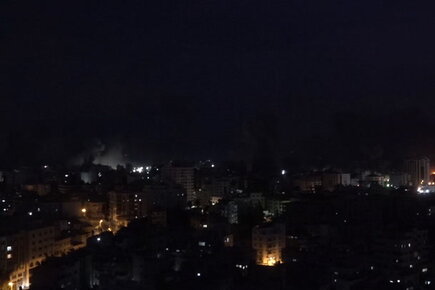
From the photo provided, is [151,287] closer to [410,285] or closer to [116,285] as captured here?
[116,285]

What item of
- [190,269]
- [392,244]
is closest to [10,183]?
[190,269]

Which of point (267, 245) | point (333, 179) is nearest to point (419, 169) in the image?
point (333, 179)

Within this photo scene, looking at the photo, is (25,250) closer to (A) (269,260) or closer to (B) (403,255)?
(A) (269,260)

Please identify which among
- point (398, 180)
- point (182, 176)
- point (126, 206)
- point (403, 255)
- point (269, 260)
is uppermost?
point (182, 176)

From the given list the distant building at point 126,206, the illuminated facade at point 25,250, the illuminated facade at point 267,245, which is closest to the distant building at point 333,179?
the distant building at point 126,206

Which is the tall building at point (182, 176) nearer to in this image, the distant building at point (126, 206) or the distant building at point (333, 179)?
the distant building at point (126, 206)

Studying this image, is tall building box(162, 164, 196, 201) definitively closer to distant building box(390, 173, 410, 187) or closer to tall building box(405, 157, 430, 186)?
distant building box(390, 173, 410, 187)
